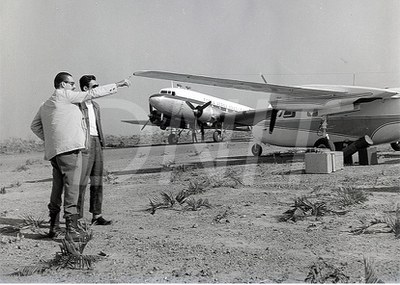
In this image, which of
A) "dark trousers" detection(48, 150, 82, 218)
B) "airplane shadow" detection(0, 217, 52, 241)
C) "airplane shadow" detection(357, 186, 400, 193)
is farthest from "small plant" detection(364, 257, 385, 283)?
"airplane shadow" detection(357, 186, 400, 193)

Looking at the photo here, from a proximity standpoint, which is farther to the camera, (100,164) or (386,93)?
(386,93)

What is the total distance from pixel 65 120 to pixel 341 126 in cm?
997

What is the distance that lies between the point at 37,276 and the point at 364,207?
408 cm

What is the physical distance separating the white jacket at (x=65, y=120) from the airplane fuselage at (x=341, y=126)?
31.2ft

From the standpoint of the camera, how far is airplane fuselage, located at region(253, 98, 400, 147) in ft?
38.2

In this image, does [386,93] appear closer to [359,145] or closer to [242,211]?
[359,145]

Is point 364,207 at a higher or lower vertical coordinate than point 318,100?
lower

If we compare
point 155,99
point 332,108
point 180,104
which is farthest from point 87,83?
point 180,104

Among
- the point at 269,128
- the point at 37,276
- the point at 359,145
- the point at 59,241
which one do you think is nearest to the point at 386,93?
the point at 359,145

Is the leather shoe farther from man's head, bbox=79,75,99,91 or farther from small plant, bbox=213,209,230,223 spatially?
man's head, bbox=79,75,99,91

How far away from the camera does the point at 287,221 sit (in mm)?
4969

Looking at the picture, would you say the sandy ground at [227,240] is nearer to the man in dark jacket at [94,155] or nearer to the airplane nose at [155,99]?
the man in dark jacket at [94,155]

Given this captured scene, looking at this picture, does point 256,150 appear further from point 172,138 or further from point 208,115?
point 172,138

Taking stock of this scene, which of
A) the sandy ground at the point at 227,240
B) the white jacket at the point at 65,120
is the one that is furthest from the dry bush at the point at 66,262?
the white jacket at the point at 65,120
